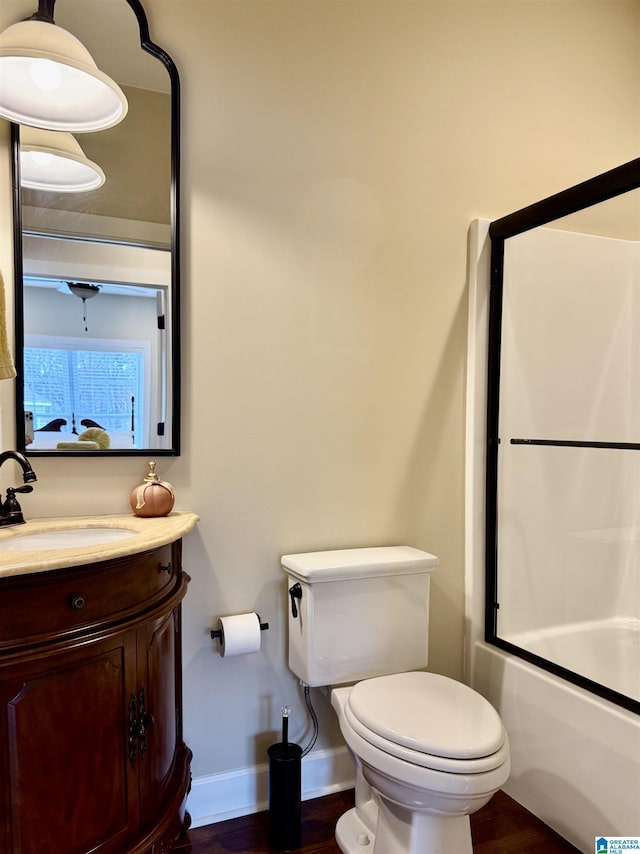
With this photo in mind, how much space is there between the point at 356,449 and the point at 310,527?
0.32 metres

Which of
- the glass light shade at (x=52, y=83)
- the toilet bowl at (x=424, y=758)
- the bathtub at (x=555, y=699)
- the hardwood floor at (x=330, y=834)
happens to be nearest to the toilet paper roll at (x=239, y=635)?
the toilet bowl at (x=424, y=758)

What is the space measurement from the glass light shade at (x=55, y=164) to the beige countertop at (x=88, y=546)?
94 cm

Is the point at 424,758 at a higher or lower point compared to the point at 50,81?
lower

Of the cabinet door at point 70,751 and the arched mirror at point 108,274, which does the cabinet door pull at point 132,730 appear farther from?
the arched mirror at point 108,274

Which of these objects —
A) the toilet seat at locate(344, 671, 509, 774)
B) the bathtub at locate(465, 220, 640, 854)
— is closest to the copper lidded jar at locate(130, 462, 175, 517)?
the toilet seat at locate(344, 671, 509, 774)

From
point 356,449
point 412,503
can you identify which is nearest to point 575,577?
point 412,503

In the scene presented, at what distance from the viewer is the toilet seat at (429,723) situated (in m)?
1.28

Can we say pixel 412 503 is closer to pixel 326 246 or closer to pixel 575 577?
pixel 575 577

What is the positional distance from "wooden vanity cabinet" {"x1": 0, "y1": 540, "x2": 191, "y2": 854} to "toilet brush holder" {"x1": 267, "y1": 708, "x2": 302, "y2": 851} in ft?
1.16

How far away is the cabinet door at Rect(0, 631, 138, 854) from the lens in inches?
42.2

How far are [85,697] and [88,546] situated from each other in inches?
12.3

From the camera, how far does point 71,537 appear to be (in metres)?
1.49

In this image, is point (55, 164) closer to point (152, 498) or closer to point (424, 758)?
point (152, 498)

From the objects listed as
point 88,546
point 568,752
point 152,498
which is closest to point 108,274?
point 152,498
